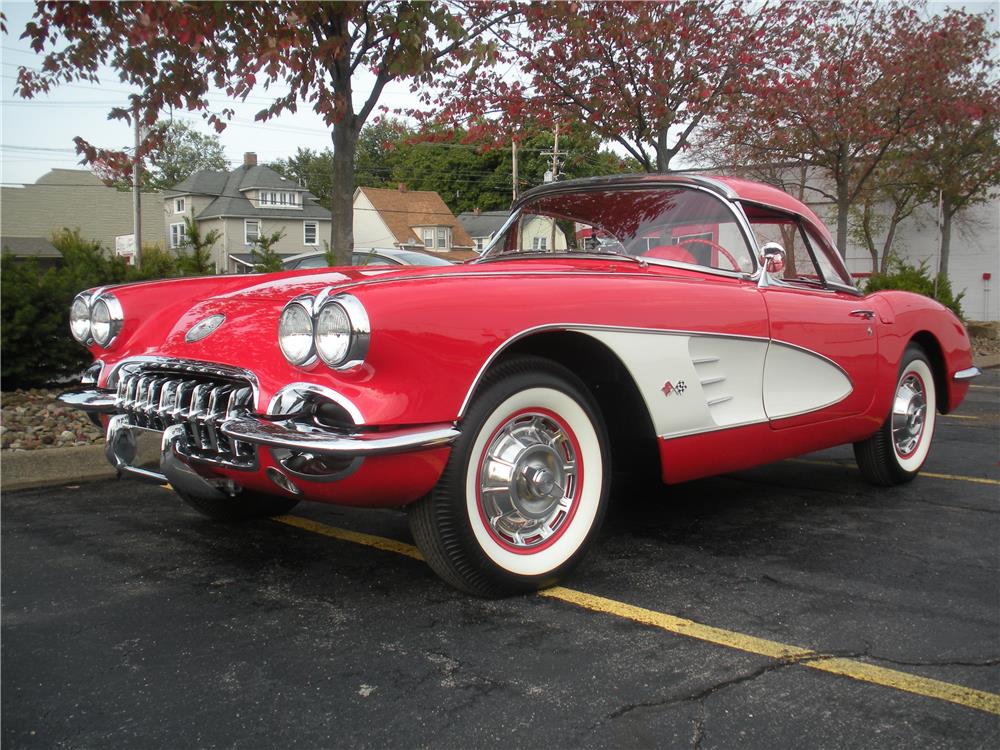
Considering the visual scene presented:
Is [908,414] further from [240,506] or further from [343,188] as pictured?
[343,188]

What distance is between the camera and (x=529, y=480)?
2.92m

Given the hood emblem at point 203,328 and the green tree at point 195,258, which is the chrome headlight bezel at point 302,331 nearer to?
the hood emblem at point 203,328

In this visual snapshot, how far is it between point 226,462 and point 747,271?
7.99ft

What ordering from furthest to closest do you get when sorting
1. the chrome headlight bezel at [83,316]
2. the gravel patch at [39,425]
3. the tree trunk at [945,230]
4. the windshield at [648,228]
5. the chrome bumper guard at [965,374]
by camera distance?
1. the tree trunk at [945,230]
2. the gravel patch at [39,425]
3. the chrome bumper guard at [965,374]
4. the windshield at [648,228]
5. the chrome headlight bezel at [83,316]

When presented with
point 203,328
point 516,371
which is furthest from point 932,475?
point 203,328

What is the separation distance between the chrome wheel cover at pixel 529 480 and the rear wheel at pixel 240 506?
1372 millimetres

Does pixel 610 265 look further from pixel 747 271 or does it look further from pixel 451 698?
pixel 451 698

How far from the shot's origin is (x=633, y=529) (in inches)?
151

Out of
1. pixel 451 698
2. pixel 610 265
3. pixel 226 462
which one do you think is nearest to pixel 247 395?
pixel 226 462

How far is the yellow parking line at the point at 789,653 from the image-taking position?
2258 mm

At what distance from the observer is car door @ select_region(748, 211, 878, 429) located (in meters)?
3.82

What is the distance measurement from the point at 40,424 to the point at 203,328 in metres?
3.41

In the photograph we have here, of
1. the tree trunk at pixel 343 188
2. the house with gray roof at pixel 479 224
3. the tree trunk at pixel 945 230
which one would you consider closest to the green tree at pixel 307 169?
the house with gray roof at pixel 479 224

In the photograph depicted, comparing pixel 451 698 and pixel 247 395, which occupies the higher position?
pixel 247 395
